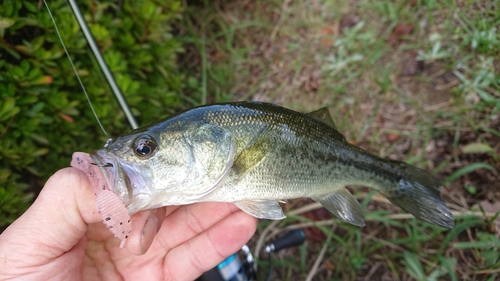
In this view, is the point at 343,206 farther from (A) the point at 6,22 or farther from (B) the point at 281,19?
(B) the point at 281,19

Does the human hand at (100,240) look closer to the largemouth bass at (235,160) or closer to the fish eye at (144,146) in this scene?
the largemouth bass at (235,160)

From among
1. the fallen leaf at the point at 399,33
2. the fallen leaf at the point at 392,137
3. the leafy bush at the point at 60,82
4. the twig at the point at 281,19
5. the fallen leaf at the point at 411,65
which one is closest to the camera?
the leafy bush at the point at 60,82

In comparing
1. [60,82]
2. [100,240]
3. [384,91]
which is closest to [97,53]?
[60,82]

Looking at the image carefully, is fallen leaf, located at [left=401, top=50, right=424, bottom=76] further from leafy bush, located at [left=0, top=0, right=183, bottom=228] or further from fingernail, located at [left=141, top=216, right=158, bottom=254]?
fingernail, located at [left=141, top=216, right=158, bottom=254]

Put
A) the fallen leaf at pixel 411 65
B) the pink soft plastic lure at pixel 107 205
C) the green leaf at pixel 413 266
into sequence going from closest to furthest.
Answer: the pink soft plastic lure at pixel 107 205
the green leaf at pixel 413 266
the fallen leaf at pixel 411 65

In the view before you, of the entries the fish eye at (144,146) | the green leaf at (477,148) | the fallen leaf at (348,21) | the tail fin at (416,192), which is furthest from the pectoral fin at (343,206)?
the fallen leaf at (348,21)
